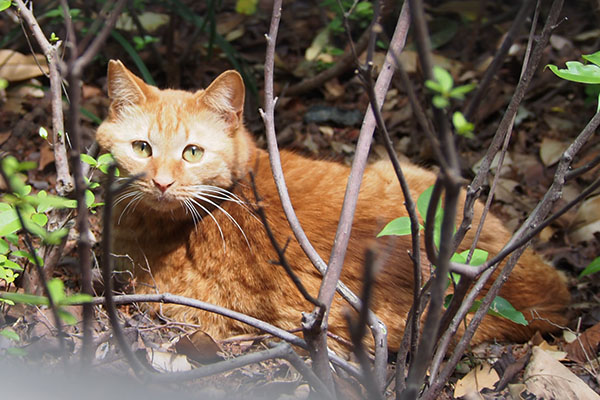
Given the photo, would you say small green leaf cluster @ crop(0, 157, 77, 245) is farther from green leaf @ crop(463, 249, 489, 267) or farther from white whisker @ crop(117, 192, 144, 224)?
green leaf @ crop(463, 249, 489, 267)

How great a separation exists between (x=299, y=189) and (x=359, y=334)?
1.74 m

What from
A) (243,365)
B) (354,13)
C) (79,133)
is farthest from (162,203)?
(354,13)

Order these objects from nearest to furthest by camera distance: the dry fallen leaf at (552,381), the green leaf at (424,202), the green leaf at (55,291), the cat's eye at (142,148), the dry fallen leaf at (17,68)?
the green leaf at (55,291), the green leaf at (424,202), the dry fallen leaf at (552,381), the cat's eye at (142,148), the dry fallen leaf at (17,68)

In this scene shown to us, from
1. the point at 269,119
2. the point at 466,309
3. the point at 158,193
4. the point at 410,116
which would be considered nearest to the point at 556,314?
the point at 466,309

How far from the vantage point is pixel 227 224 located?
2.93 meters

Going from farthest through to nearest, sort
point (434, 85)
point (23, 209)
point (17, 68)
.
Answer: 1. point (17, 68)
2. point (23, 209)
3. point (434, 85)

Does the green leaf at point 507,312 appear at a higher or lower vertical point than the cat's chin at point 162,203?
lower

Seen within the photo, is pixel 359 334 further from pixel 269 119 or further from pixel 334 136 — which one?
pixel 334 136

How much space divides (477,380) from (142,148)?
5.83ft

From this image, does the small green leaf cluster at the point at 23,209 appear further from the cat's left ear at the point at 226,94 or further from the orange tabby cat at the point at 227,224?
the cat's left ear at the point at 226,94

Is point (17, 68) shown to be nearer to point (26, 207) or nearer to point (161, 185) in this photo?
point (161, 185)

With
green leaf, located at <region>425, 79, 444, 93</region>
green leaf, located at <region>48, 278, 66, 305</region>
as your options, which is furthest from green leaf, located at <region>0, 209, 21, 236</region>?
green leaf, located at <region>425, 79, 444, 93</region>

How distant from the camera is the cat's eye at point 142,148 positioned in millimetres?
2828

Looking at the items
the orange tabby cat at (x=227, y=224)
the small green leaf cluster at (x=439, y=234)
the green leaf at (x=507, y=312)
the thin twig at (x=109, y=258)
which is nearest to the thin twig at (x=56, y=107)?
Answer: the orange tabby cat at (x=227, y=224)
